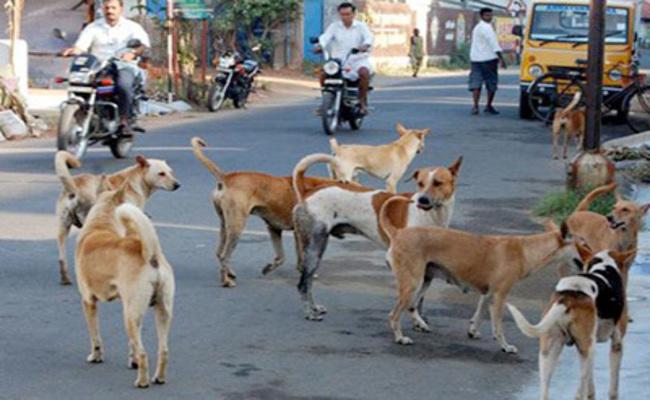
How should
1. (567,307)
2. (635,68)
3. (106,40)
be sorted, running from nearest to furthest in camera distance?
1. (567,307)
2. (106,40)
3. (635,68)

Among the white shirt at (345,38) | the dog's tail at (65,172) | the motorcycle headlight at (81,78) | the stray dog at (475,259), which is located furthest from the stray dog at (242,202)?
the white shirt at (345,38)

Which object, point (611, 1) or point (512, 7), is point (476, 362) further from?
point (512, 7)

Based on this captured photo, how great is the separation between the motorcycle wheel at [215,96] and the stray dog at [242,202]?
54.8 feet

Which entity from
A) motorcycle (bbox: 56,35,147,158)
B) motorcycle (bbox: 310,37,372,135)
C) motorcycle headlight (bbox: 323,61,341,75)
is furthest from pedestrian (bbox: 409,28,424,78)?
motorcycle (bbox: 56,35,147,158)

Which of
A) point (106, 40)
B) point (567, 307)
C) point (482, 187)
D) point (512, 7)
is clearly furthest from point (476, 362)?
point (512, 7)

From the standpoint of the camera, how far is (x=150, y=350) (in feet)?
24.1

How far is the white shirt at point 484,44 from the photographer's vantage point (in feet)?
85.3

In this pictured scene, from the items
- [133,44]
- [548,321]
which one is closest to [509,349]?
[548,321]

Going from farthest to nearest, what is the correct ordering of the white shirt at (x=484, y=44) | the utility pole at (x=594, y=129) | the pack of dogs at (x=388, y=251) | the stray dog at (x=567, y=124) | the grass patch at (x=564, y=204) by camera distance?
1. the white shirt at (x=484, y=44)
2. the stray dog at (x=567, y=124)
3. the utility pole at (x=594, y=129)
4. the grass patch at (x=564, y=204)
5. the pack of dogs at (x=388, y=251)

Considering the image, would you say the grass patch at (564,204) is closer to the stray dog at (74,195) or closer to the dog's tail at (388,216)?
the dog's tail at (388,216)

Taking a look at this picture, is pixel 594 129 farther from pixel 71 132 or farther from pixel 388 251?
pixel 71 132

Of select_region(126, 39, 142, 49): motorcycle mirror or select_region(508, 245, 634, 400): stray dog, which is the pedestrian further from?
select_region(508, 245, 634, 400): stray dog

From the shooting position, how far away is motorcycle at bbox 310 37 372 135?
65.8 feet

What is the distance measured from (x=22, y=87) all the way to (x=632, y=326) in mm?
17273
